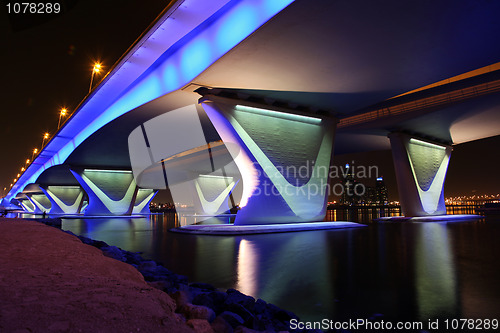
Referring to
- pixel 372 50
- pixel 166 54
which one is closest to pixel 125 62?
pixel 166 54

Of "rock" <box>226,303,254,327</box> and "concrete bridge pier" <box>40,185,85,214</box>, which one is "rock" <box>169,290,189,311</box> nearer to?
"rock" <box>226,303,254,327</box>

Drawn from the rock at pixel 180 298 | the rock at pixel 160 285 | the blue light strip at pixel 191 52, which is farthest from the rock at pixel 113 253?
the blue light strip at pixel 191 52

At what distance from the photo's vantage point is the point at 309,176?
18.6 meters

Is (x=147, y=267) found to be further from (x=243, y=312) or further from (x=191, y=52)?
(x=191, y=52)

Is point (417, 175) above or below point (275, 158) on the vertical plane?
below

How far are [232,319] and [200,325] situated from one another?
0.36 meters

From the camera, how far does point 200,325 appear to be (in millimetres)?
2631

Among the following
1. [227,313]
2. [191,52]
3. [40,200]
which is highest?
[191,52]

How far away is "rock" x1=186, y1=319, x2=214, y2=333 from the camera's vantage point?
2566mm

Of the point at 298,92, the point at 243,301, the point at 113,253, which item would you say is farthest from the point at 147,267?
the point at 298,92

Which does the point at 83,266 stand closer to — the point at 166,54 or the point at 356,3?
the point at 356,3

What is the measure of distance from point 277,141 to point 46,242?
1240 cm

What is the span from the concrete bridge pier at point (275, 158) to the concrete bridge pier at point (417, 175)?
32.5 feet

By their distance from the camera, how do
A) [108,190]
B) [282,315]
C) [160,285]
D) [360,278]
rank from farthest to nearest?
[108,190] → [360,278] → [160,285] → [282,315]
